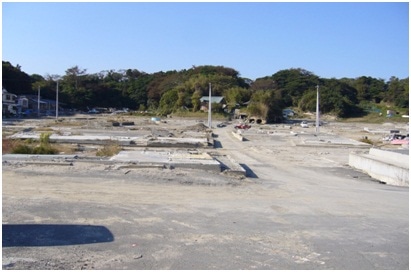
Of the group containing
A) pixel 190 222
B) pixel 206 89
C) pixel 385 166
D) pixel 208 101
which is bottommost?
pixel 190 222

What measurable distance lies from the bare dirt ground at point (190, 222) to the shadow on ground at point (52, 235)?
0.04ft

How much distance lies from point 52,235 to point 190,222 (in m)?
2.09

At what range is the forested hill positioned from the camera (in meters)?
86.8

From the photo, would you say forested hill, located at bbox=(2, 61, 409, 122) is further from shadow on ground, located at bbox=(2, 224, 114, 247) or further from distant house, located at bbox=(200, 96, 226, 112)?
shadow on ground, located at bbox=(2, 224, 114, 247)

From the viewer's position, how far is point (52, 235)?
6211 mm

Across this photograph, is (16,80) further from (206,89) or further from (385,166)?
(385,166)

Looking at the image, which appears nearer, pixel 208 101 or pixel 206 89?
pixel 208 101

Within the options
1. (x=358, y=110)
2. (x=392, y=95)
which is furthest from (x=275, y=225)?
(x=392, y=95)

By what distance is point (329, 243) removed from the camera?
20.9ft

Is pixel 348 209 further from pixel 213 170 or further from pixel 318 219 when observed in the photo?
pixel 213 170

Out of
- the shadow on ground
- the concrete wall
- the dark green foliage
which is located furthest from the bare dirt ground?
the dark green foliage

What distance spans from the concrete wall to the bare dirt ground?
146cm

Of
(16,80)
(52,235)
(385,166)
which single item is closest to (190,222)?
(52,235)

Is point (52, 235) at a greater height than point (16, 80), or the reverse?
point (16, 80)
